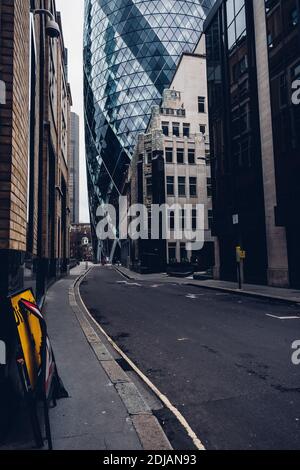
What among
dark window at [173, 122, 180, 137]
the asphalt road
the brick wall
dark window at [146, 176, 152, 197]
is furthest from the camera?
dark window at [173, 122, 180, 137]

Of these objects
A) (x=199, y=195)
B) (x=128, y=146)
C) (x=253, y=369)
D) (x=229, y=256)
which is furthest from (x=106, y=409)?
(x=128, y=146)

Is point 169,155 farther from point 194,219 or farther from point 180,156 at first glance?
point 194,219

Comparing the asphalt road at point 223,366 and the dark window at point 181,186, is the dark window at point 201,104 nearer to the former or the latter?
the dark window at point 181,186

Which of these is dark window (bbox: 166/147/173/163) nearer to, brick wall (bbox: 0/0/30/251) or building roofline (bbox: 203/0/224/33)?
building roofline (bbox: 203/0/224/33)

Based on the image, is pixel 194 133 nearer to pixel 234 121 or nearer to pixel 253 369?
pixel 234 121

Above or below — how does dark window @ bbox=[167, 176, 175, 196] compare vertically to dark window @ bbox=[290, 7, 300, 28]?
below

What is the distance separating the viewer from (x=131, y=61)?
333 ft

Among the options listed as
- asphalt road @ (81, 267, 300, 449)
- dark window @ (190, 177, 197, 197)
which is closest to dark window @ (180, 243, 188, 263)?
dark window @ (190, 177, 197, 197)

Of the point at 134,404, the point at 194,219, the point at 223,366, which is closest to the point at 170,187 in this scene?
the point at 194,219

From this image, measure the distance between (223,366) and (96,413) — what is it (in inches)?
117

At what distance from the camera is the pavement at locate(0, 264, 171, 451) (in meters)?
3.52

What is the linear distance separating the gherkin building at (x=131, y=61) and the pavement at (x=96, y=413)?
89244 millimetres

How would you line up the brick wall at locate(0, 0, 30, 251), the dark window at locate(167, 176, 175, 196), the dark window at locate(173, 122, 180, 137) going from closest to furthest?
the brick wall at locate(0, 0, 30, 251) → the dark window at locate(167, 176, 175, 196) → the dark window at locate(173, 122, 180, 137)

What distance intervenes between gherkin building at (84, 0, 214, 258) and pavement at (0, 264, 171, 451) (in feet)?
293
